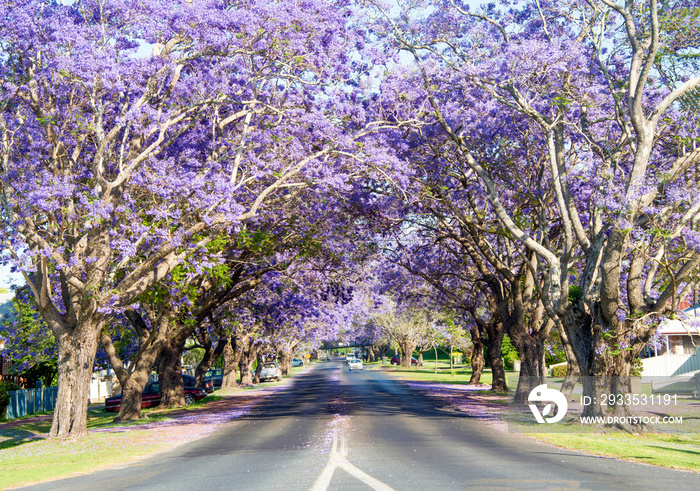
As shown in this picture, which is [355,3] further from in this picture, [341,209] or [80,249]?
[80,249]

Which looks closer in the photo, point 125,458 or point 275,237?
point 125,458

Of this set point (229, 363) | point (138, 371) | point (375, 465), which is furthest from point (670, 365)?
point (375, 465)

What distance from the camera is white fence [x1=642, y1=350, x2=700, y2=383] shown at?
33000 millimetres

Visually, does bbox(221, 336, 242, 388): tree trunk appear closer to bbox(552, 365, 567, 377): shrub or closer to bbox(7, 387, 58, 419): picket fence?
bbox(7, 387, 58, 419): picket fence

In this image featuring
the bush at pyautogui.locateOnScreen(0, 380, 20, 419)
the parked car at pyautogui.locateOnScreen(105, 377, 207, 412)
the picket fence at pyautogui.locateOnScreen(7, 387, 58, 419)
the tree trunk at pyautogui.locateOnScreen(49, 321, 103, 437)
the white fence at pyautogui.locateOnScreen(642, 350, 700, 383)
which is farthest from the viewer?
the white fence at pyautogui.locateOnScreen(642, 350, 700, 383)

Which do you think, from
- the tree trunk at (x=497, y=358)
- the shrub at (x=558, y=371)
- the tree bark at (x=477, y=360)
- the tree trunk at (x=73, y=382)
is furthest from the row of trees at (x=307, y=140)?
the shrub at (x=558, y=371)

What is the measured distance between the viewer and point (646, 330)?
15922 millimetres

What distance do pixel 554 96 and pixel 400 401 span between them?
15.0 meters

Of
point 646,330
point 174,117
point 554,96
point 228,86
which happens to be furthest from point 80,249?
point 646,330

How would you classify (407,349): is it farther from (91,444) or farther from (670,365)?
(91,444)

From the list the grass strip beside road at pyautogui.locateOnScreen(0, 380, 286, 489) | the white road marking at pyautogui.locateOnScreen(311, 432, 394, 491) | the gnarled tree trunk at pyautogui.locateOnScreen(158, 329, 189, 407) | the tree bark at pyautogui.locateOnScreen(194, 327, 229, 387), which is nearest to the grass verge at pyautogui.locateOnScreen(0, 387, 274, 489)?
the grass strip beside road at pyautogui.locateOnScreen(0, 380, 286, 489)

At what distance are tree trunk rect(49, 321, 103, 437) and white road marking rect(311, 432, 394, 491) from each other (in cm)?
789

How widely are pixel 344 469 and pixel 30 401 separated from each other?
82.0ft

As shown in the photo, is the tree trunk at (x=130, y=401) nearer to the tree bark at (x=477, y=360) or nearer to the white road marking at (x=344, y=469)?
the white road marking at (x=344, y=469)
